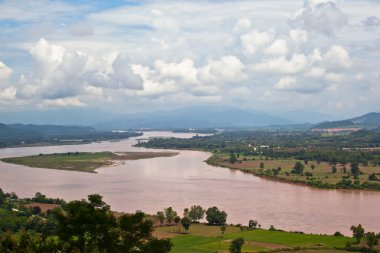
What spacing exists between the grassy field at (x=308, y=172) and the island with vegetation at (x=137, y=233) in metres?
18.3

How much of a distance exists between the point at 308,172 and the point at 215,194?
17002mm

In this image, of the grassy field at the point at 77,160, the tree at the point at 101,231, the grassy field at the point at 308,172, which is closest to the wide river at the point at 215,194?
the grassy field at the point at 308,172

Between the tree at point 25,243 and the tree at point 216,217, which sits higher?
the tree at point 25,243

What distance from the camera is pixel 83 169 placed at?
58.1m

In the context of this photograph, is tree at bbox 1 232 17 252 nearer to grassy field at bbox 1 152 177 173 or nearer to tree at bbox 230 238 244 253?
tree at bbox 230 238 244 253

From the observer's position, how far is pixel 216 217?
27484mm

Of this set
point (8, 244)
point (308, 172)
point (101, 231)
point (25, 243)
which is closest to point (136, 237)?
point (101, 231)

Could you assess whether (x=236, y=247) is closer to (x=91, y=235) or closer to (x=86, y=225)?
(x=91, y=235)

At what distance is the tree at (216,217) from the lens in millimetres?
27462

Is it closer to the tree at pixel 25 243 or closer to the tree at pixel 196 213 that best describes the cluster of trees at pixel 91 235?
the tree at pixel 25 243

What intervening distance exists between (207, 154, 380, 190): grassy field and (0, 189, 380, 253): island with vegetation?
18271 mm

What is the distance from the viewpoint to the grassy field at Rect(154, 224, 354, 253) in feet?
74.3

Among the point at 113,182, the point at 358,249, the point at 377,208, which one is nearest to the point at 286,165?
the point at 113,182

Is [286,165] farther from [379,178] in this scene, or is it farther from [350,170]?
[379,178]
